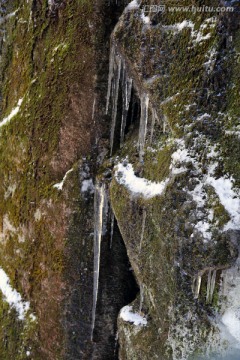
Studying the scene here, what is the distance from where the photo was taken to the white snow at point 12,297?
5.73m

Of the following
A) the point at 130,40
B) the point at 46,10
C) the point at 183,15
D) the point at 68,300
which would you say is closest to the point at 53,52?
the point at 46,10

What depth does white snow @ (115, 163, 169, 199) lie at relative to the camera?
4031 millimetres

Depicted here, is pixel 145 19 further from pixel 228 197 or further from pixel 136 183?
pixel 228 197

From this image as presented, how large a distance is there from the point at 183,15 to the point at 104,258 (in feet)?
9.49

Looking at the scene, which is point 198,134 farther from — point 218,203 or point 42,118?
point 42,118

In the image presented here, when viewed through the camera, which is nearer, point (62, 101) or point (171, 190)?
point (171, 190)

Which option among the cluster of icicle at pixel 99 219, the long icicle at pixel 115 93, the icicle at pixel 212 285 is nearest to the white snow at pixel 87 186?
the cluster of icicle at pixel 99 219

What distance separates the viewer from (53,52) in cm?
536

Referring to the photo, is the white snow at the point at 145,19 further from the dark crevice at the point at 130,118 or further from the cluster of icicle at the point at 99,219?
the cluster of icicle at the point at 99,219

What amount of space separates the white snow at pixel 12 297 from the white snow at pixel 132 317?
1.60 metres

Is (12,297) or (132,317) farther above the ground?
(132,317)

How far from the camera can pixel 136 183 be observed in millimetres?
4367

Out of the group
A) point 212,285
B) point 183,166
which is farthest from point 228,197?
point 212,285

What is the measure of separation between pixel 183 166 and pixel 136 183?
0.72 m
